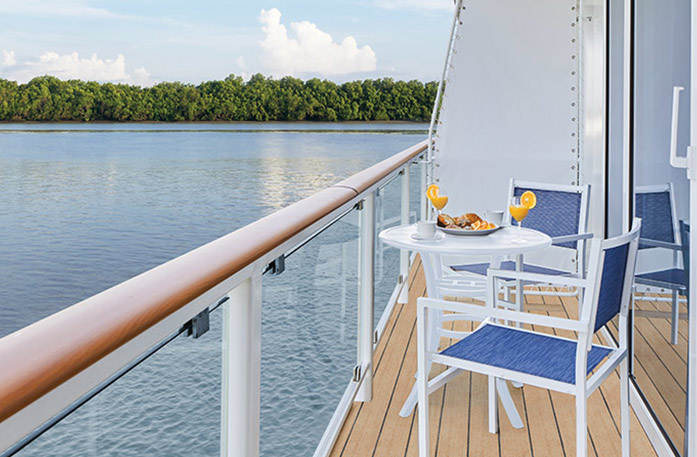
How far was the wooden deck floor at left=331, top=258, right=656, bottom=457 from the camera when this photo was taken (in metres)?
2.19

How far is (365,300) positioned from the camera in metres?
2.56

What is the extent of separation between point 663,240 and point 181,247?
27198mm

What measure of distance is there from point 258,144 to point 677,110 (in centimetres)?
4649

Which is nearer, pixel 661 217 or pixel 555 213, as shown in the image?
pixel 661 217

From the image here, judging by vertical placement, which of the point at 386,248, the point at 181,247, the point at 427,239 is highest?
the point at 427,239

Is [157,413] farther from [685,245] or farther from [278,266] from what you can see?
[685,245]

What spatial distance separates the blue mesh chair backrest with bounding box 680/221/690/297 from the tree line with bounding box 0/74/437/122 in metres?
30.5

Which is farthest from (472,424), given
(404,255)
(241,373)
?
(404,255)

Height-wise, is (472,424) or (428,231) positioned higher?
(428,231)

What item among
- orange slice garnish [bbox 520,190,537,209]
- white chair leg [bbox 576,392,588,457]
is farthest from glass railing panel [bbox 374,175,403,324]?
white chair leg [bbox 576,392,588,457]

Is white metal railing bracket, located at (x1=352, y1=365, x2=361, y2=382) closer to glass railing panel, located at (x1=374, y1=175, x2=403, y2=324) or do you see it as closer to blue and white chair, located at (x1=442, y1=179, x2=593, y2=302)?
glass railing panel, located at (x1=374, y1=175, x2=403, y2=324)

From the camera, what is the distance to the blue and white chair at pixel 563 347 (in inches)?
67.5

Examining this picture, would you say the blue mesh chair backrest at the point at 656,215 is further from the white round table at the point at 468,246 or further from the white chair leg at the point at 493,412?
the white chair leg at the point at 493,412

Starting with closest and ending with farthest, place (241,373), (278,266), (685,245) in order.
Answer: (241,373), (278,266), (685,245)
